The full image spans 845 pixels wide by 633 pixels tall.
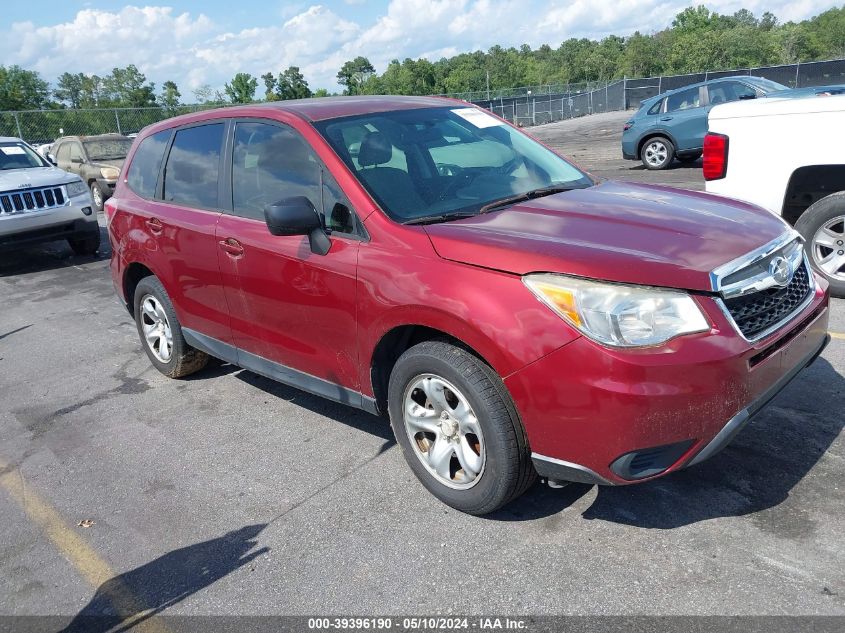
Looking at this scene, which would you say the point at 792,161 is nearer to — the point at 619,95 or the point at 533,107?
the point at 533,107

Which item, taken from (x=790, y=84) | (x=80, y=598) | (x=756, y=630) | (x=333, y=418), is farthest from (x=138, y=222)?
(x=790, y=84)

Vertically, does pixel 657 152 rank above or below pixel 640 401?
below

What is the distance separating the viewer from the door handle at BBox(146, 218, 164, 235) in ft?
16.1

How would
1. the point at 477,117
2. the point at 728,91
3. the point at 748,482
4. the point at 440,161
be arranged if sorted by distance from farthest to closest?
the point at 728,91 → the point at 477,117 → the point at 440,161 → the point at 748,482

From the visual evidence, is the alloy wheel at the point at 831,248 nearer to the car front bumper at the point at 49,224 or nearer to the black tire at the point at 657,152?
the car front bumper at the point at 49,224

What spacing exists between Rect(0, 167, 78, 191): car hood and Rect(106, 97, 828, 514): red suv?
5.96 m

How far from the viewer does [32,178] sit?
10008 mm

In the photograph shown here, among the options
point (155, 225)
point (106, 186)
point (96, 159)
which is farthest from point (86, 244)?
point (155, 225)

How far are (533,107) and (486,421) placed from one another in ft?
126

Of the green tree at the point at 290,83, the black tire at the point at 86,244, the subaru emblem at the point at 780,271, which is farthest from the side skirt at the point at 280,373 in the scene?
the green tree at the point at 290,83

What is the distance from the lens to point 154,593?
3.04 m

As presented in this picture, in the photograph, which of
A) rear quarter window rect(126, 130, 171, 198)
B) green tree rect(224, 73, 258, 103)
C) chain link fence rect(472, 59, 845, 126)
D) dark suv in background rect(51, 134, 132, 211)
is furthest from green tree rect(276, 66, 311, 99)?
rear quarter window rect(126, 130, 171, 198)

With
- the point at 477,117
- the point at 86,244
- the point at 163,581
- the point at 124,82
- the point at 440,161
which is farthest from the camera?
the point at 124,82

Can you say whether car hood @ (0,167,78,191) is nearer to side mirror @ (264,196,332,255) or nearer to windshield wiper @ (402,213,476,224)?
side mirror @ (264,196,332,255)
